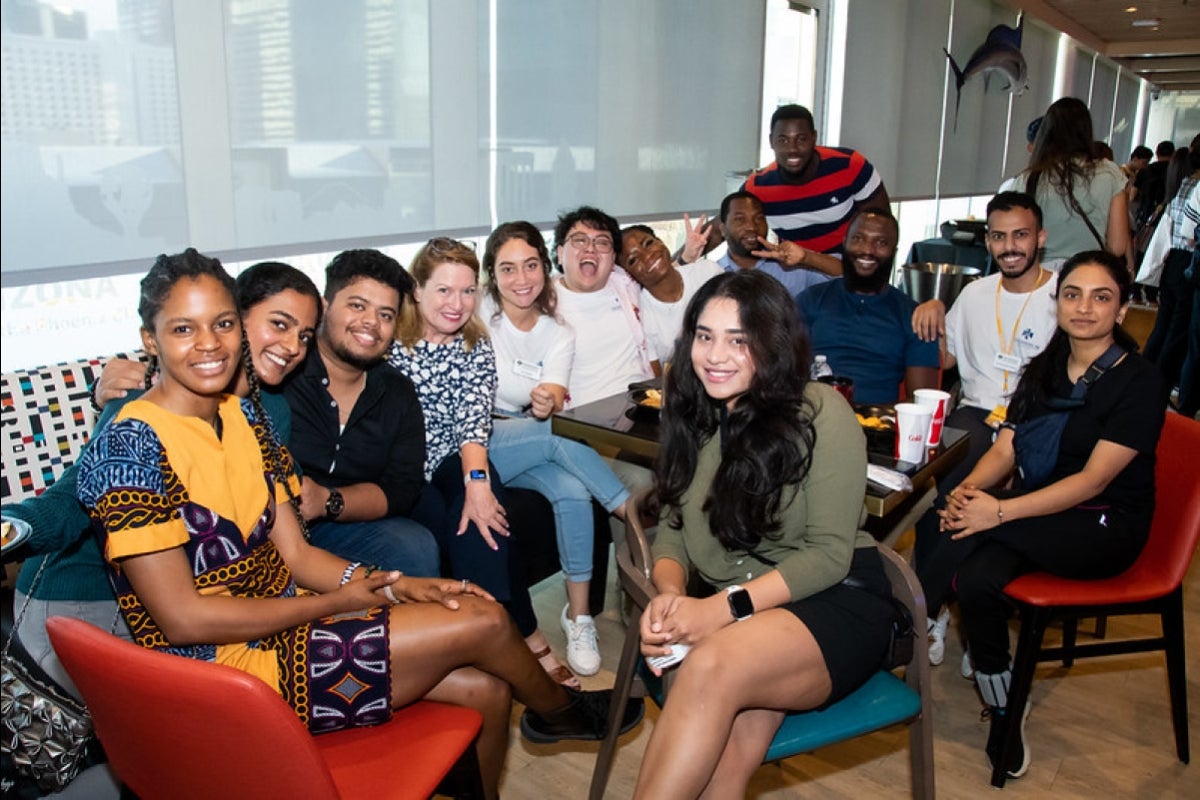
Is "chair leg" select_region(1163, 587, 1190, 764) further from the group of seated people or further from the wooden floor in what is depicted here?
the group of seated people

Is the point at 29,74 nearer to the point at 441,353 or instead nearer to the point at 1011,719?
the point at 441,353

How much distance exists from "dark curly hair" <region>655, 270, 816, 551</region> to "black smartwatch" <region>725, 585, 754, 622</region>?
0.11m

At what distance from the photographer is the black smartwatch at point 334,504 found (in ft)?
7.23

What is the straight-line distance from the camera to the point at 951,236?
6.54 m

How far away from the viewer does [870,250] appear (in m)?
3.01

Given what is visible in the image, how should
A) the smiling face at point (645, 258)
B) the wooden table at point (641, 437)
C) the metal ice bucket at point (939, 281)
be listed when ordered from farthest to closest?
1. the metal ice bucket at point (939, 281)
2. the smiling face at point (645, 258)
3. the wooden table at point (641, 437)

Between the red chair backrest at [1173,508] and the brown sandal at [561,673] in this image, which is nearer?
the red chair backrest at [1173,508]

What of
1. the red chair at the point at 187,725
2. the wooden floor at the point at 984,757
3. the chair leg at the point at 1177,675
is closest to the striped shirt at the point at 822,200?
the wooden floor at the point at 984,757

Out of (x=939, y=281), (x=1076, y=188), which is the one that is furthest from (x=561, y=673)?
(x=939, y=281)

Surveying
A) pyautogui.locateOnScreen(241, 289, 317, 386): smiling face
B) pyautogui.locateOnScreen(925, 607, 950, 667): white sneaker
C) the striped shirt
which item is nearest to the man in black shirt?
pyautogui.locateOnScreen(241, 289, 317, 386): smiling face

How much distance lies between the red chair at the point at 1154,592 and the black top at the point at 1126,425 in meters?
0.07

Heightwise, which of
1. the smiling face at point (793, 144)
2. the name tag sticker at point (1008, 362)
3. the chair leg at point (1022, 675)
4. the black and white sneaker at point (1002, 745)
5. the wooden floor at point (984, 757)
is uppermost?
the smiling face at point (793, 144)

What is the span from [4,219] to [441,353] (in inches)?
45.7

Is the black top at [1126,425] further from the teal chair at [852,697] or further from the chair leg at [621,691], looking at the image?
the chair leg at [621,691]
